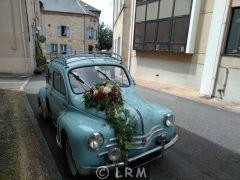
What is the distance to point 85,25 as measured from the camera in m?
38.2

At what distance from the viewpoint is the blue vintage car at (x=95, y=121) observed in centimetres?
289

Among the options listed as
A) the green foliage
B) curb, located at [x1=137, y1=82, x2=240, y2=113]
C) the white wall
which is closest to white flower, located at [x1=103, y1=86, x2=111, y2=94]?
curb, located at [x1=137, y1=82, x2=240, y2=113]

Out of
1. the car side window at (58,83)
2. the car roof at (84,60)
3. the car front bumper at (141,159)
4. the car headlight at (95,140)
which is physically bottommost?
the car front bumper at (141,159)

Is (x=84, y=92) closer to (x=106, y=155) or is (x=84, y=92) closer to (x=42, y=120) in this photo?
(x=106, y=155)

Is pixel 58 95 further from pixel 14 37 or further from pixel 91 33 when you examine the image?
pixel 91 33

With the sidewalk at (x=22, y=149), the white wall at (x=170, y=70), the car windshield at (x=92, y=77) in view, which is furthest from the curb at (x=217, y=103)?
the sidewalk at (x=22, y=149)

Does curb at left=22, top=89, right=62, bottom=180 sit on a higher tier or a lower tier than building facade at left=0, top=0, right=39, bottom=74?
lower

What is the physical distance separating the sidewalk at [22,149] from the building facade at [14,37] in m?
8.08

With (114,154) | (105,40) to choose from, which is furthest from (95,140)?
(105,40)

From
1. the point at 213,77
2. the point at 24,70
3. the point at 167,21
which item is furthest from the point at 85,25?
the point at 213,77

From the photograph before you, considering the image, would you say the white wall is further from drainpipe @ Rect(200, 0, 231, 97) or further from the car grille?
the car grille

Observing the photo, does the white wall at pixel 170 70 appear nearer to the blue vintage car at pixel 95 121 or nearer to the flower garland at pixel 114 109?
the blue vintage car at pixel 95 121

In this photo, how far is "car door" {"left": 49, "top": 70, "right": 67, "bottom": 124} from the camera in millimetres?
4074

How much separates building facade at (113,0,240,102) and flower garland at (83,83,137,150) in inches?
262
